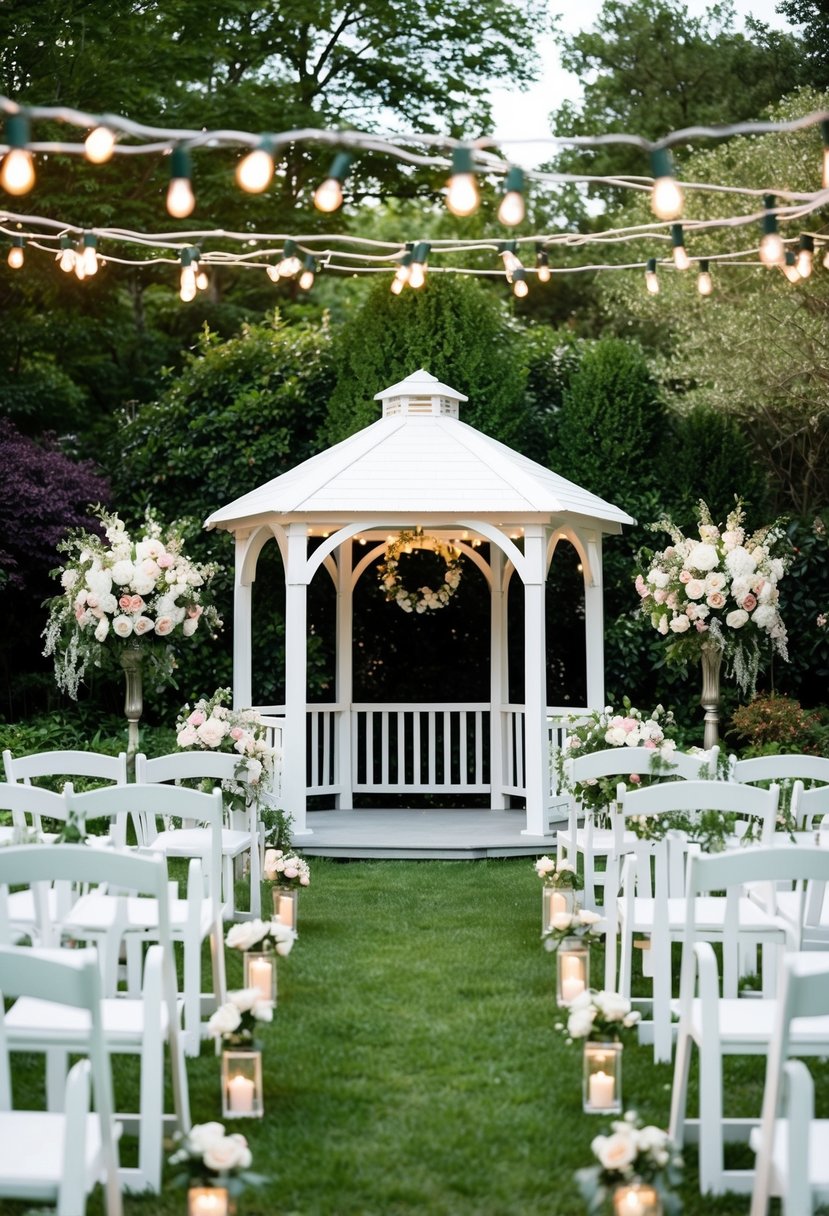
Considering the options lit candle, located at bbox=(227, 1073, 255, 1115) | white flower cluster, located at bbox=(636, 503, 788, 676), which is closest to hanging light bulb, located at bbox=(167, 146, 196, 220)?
lit candle, located at bbox=(227, 1073, 255, 1115)

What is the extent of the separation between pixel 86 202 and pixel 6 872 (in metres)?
13.5

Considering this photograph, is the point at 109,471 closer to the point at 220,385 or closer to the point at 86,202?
the point at 220,385

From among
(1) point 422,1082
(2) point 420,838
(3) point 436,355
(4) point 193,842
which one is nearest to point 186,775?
(4) point 193,842

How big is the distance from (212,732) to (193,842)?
73.2 inches

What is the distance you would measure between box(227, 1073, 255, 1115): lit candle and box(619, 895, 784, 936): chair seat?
1652mm

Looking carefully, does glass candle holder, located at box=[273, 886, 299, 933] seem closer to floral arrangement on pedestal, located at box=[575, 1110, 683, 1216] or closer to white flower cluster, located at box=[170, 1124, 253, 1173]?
white flower cluster, located at box=[170, 1124, 253, 1173]

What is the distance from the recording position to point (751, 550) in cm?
1087

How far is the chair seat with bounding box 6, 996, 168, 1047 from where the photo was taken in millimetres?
3785

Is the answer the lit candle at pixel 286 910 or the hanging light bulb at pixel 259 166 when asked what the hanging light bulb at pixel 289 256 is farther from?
the lit candle at pixel 286 910

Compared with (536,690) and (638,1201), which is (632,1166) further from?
(536,690)

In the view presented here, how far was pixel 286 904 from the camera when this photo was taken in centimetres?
734

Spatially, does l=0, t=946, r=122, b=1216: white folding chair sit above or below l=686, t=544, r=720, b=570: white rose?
below

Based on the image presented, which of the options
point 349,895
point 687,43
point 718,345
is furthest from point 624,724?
point 687,43

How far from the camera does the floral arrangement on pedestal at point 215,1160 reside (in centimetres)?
329
